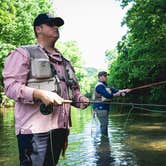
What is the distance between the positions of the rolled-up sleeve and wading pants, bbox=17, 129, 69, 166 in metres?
0.35

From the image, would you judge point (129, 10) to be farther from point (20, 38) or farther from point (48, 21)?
point (48, 21)

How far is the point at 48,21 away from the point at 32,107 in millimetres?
834

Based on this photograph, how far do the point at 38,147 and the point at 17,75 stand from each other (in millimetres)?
664

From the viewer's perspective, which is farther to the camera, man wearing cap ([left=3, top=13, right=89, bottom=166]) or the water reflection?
the water reflection

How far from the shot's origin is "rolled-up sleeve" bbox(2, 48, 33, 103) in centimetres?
361

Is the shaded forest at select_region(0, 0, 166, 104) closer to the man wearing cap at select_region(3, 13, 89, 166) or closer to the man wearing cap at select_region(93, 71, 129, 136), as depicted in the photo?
the man wearing cap at select_region(93, 71, 129, 136)

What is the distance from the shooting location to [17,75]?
3.68 meters

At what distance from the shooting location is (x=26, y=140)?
146 inches

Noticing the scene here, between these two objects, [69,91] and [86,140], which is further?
[86,140]

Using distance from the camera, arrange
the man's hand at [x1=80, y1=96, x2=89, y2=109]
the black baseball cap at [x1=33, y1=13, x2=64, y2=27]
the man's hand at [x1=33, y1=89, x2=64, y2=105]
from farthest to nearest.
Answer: the man's hand at [x1=80, y1=96, x2=89, y2=109] < the black baseball cap at [x1=33, y1=13, x2=64, y2=27] < the man's hand at [x1=33, y1=89, x2=64, y2=105]

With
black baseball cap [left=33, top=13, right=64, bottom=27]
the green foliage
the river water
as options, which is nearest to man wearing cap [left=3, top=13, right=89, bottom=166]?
black baseball cap [left=33, top=13, right=64, bottom=27]

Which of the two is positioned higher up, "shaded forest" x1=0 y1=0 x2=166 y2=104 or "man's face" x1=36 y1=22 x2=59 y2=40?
"shaded forest" x1=0 y1=0 x2=166 y2=104

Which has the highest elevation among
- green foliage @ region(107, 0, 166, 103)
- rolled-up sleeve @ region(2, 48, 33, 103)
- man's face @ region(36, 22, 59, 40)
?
green foliage @ region(107, 0, 166, 103)

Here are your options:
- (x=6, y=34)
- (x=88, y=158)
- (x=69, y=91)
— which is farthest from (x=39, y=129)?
(x=6, y=34)
